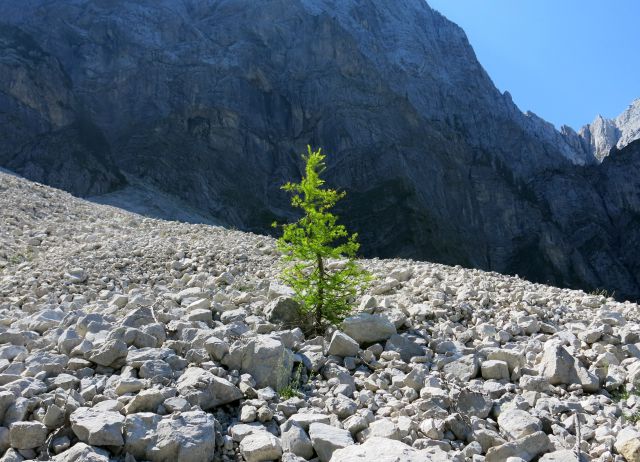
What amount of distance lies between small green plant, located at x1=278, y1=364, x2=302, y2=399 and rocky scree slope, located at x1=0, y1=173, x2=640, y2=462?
0.11 feet

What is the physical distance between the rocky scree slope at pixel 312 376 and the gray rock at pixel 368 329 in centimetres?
2

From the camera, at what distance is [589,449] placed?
17.0ft

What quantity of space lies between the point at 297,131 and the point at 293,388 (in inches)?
4159

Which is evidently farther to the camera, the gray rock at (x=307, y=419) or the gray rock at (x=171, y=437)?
the gray rock at (x=307, y=419)

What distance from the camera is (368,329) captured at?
8.09m

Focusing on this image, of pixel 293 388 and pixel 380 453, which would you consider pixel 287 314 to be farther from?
pixel 380 453

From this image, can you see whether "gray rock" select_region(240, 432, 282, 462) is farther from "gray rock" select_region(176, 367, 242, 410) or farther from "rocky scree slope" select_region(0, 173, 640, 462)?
"gray rock" select_region(176, 367, 242, 410)

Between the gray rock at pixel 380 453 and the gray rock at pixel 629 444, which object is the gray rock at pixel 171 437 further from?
the gray rock at pixel 629 444

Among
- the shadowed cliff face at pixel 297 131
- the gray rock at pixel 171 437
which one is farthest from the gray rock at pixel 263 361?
the shadowed cliff face at pixel 297 131

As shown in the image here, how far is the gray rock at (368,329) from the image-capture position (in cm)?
803

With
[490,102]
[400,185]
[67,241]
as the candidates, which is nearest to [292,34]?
[400,185]

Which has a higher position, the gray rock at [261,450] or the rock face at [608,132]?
the rock face at [608,132]

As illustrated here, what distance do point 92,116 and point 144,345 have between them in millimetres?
99413

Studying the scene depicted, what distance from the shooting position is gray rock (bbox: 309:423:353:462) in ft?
16.1
